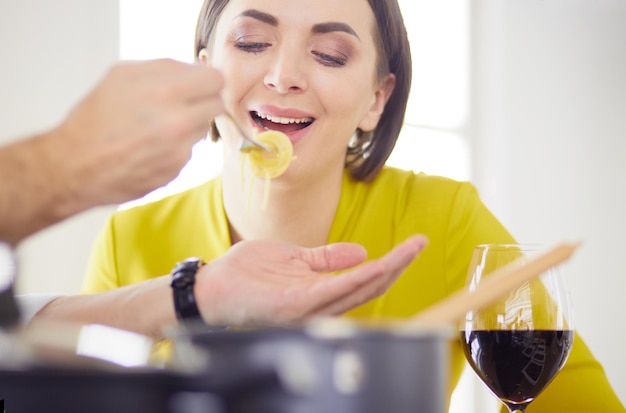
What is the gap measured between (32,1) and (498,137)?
258cm

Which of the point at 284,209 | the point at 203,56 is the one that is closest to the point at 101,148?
the point at 284,209

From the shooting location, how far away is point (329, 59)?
1.55m

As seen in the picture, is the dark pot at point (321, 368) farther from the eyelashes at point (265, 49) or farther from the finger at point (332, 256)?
the eyelashes at point (265, 49)

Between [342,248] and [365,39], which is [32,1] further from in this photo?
[342,248]

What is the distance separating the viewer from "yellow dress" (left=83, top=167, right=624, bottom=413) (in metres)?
1.63

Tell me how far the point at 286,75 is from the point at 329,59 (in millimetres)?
123

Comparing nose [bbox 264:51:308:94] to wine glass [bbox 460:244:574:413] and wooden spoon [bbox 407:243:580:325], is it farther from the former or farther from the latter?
wooden spoon [bbox 407:243:580:325]

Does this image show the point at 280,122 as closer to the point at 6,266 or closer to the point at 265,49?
the point at 265,49

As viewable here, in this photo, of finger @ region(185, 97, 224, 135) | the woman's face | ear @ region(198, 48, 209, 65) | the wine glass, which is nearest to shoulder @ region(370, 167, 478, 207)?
the woman's face

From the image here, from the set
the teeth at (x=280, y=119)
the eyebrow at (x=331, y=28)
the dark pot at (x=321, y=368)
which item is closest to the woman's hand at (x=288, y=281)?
the dark pot at (x=321, y=368)

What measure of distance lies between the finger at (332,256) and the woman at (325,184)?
0.49m

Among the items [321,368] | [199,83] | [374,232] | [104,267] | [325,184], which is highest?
[199,83]

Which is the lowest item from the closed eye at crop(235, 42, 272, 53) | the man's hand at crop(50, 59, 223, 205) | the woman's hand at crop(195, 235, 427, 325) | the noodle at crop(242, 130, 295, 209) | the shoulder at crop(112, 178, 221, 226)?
the shoulder at crop(112, 178, 221, 226)

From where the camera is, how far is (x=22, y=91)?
292 centimetres
